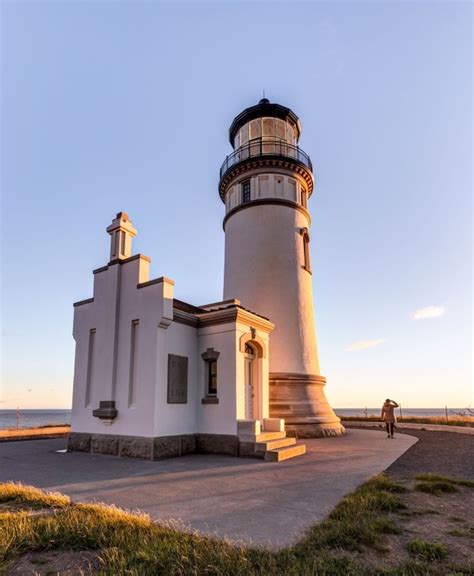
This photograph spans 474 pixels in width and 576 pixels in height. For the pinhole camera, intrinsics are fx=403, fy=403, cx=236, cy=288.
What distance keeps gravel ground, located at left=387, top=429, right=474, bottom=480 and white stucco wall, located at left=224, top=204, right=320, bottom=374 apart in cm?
576

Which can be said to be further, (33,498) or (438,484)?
(438,484)

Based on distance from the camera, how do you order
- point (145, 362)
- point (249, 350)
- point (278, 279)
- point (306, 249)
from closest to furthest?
point (145, 362)
point (249, 350)
point (278, 279)
point (306, 249)

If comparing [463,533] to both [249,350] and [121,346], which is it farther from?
[121,346]

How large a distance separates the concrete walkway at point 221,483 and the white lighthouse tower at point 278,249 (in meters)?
4.02

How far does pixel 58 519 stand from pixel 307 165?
19.1 m

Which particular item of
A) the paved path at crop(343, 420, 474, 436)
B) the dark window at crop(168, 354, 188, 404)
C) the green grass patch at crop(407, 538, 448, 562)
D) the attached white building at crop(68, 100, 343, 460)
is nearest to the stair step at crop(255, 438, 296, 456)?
the attached white building at crop(68, 100, 343, 460)

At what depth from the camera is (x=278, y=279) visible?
1867cm

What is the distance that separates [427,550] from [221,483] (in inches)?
181

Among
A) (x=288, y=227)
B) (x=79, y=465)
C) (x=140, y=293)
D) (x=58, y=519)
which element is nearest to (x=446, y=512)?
(x=58, y=519)

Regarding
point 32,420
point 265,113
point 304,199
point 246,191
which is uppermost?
point 265,113

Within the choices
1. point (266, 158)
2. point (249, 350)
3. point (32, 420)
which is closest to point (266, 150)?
point (266, 158)

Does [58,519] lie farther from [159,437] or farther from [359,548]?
[159,437]

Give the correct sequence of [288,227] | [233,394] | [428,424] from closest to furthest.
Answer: [233,394]
[288,227]
[428,424]

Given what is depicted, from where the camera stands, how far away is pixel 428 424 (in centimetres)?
2348
